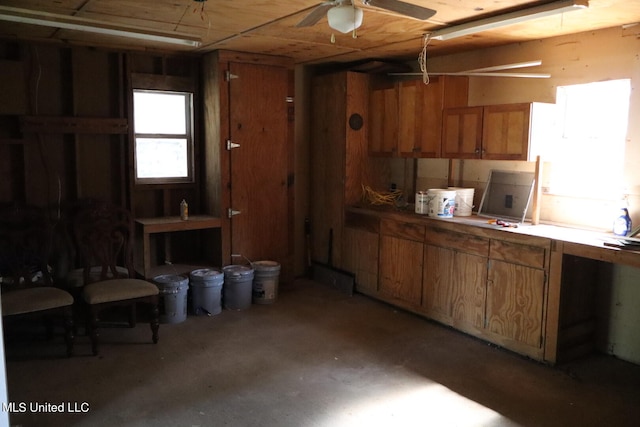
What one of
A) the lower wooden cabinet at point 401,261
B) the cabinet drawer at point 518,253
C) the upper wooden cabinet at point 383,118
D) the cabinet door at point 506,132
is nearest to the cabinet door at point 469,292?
the cabinet drawer at point 518,253

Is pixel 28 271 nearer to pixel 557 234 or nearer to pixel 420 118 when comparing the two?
pixel 420 118

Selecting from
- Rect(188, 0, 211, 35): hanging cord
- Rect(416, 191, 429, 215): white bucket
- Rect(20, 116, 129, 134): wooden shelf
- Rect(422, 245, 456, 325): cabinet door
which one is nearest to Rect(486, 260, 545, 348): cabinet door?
Rect(422, 245, 456, 325): cabinet door

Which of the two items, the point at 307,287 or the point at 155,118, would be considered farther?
the point at 307,287

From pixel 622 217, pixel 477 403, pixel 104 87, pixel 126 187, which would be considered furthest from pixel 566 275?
pixel 104 87

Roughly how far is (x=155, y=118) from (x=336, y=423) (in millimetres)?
3554

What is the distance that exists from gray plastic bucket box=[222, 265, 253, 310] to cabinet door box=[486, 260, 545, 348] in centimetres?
223

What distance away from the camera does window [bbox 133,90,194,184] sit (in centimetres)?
504

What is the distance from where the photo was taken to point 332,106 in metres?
5.55

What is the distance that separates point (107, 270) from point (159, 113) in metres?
1.78

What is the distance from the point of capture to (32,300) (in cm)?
360

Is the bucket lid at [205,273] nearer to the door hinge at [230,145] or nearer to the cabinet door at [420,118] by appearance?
the door hinge at [230,145]

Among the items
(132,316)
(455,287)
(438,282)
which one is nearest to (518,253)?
(455,287)

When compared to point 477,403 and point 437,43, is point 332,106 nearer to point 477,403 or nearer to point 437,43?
point 437,43

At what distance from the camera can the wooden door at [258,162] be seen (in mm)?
5090
